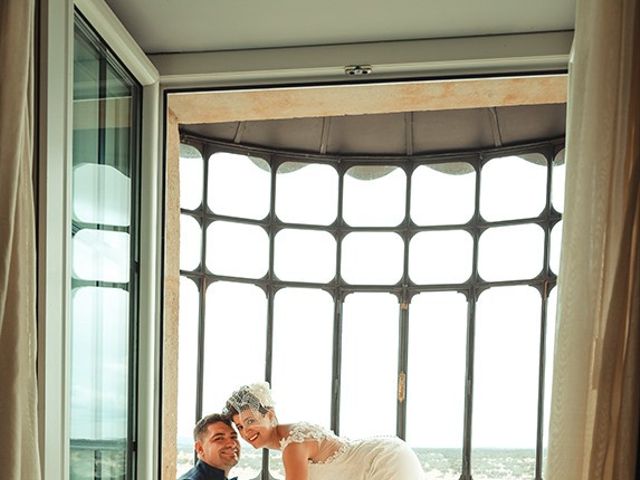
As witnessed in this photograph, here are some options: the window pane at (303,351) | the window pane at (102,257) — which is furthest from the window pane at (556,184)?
the window pane at (102,257)

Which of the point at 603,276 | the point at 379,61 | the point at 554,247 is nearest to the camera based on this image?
the point at 603,276

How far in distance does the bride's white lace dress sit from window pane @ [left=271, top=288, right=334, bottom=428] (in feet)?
10.5

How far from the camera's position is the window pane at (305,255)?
6957 millimetres

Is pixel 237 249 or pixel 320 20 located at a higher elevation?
pixel 320 20

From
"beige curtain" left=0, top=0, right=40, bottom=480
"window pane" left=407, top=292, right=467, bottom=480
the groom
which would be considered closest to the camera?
"beige curtain" left=0, top=0, right=40, bottom=480

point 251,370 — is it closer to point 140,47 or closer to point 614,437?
point 140,47

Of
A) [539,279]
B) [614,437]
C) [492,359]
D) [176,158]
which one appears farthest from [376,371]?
[614,437]

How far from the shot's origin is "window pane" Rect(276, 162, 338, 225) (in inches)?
275

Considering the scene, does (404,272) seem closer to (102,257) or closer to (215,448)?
(215,448)

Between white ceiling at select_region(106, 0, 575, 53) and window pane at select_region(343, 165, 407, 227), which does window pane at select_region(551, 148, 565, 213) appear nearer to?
window pane at select_region(343, 165, 407, 227)

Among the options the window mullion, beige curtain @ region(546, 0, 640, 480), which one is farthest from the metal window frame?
beige curtain @ region(546, 0, 640, 480)

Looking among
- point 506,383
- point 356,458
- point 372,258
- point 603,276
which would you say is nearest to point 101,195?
point 356,458

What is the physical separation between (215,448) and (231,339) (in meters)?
3.36

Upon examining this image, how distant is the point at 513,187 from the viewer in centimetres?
693
